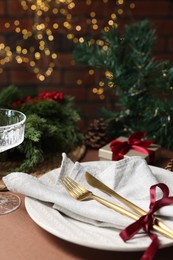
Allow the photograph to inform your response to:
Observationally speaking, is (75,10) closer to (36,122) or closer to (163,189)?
(36,122)

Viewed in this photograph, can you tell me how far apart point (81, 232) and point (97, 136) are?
49cm

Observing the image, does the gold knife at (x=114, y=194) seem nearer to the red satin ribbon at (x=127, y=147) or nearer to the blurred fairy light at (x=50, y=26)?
the red satin ribbon at (x=127, y=147)

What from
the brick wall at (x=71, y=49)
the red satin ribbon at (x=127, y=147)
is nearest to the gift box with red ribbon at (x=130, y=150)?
the red satin ribbon at (x=127, y=147)

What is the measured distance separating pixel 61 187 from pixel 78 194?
0.06 m

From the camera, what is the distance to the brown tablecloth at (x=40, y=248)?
1.86 ft

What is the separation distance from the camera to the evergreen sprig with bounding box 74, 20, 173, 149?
1053 millimetres

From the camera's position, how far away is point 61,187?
71cm

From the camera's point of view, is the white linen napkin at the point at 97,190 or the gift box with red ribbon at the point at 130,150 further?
the gift box with red ribbon at the point at 130,150

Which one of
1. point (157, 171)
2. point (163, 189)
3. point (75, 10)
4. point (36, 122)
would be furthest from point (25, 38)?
point (163, 189)

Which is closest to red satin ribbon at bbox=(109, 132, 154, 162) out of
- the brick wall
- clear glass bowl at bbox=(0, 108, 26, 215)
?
clear glass bowl at bbox=(0, 108, 26, 215)

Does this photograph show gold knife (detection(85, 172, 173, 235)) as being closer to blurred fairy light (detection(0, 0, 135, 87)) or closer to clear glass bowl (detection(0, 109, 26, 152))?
clear glass bowl (detection(0, 109, 26, 152))

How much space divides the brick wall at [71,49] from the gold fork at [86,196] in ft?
3.42

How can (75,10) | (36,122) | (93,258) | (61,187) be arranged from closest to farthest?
(93,258)
(61,187)
(36,122)
(75,10)

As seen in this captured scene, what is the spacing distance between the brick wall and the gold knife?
1.03 m
